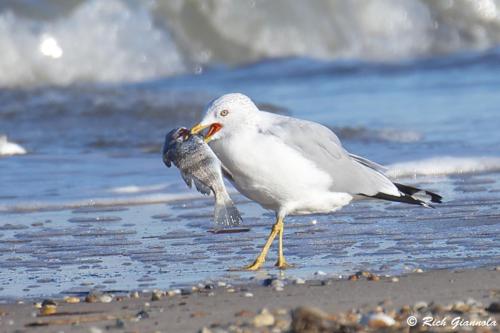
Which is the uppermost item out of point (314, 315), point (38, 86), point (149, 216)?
point (38, 86)

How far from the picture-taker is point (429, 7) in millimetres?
18812

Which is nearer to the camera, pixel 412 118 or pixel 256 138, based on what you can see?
pixel 256 138

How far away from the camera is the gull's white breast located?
5.23m

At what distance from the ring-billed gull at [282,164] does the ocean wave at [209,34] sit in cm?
976

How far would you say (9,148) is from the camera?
30.4 ft

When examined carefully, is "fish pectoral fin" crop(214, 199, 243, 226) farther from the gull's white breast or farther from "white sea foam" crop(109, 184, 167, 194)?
"white sea foam" crop(109, 184, 167, 194)

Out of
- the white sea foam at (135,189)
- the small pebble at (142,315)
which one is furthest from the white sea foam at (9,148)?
the small pebble at (142,315)

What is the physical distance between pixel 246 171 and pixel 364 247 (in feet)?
2.49

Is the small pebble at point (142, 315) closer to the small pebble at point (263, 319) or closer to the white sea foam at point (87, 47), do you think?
the small pebble at point (263, 319)

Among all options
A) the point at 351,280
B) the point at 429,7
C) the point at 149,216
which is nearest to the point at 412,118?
the point at 149,216

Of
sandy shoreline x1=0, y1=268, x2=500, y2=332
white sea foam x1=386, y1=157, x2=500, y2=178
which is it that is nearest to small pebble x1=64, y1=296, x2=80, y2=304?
sandy shoreline x1=0, y1=268, x2=500, y2=332

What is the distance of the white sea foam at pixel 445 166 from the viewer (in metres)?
7.88

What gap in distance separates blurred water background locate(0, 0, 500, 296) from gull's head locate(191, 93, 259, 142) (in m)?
0.61

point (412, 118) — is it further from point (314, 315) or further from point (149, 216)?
point (314, 315)
